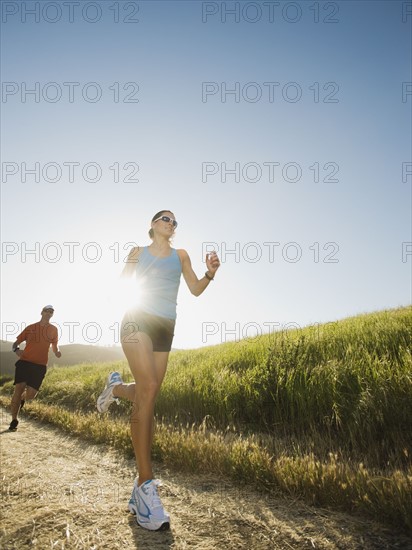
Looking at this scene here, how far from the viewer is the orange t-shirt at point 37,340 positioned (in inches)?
353

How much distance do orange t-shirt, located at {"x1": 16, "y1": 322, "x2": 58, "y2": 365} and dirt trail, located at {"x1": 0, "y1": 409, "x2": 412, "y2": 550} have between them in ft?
16.3

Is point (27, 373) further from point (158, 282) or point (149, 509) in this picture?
point (149, 509)

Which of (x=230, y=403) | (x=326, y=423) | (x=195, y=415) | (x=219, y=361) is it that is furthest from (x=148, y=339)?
(x=219, y=361)

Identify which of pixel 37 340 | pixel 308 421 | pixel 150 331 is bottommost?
pixel 308 421

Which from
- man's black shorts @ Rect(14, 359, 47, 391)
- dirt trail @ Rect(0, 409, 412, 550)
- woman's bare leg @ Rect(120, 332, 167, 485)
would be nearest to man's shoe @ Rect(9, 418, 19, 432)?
man's black shorts @ Rect(14, 359, 47, 391)

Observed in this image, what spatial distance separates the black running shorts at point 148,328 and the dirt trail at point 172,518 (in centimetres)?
138

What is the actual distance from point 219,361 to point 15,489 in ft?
17.2

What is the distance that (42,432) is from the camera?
727cm

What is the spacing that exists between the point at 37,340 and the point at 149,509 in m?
7.29

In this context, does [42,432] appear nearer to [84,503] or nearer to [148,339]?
[84,503]

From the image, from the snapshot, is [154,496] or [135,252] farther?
[135,252]

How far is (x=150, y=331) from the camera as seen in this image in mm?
3439

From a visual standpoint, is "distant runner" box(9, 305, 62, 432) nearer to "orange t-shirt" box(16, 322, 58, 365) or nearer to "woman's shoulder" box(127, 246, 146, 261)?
"orange t-shirt" box(16, 322, 58, 365)

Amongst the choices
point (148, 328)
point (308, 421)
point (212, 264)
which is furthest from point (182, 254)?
point (308, 421)
